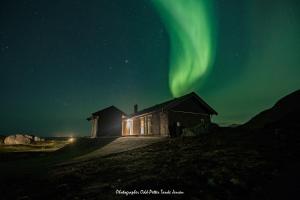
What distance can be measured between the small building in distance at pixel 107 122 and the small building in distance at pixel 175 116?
8.87 metres

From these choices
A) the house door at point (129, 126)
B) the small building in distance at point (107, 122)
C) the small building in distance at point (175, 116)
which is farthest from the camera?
the small building in distance at point (107, 122)

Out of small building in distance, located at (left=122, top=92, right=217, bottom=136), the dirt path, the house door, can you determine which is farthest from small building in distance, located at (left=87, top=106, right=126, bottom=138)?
the dirt path

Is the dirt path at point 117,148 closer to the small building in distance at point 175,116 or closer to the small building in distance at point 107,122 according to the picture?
the small building in distance at point 175,116

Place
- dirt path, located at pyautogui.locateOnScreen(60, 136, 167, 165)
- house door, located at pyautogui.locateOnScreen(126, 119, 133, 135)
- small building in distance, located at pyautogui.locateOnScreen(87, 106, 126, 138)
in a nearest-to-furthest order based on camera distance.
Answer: dirt path, located at pyautogui.locateOnScreen(60, 136, 167, 165) → house door, located at pyautogui.locateOnScreen(126, 119, 133, 135) → small building in distance, located at pyautogui.locateOnScreen(87, 106, 126, 138)

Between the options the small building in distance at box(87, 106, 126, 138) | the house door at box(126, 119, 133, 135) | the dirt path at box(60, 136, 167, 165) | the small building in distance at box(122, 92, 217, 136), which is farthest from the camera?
the small building in distance at box(87, 106, 126, 138)

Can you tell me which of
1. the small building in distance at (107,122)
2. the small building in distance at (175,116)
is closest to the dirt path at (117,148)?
the small building in distance at (175,116)

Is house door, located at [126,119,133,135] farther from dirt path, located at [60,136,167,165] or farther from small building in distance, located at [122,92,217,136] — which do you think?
dirt path, located at [60,136,167,165]

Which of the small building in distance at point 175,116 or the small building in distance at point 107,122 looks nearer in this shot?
the small building in distance at point 175,116

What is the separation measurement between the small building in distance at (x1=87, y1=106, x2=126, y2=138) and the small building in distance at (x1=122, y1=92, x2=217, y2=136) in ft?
29.1

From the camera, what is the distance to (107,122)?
3500 cm

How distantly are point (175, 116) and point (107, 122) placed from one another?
56.9 ft

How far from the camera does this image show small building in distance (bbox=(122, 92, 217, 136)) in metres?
21.9

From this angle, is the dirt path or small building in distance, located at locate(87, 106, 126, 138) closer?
the dirt path

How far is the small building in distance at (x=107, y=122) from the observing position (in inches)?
1346
